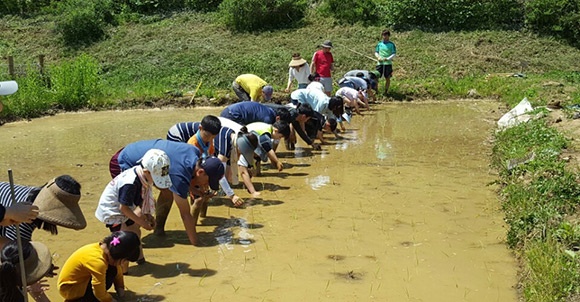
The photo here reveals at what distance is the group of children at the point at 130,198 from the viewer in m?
4.22

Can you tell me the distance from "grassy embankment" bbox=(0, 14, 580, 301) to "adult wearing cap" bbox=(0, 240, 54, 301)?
514 centimetres

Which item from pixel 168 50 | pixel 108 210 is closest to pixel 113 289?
pixel 108 210

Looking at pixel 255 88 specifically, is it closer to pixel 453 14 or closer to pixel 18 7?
pixel 453 14

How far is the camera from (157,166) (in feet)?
17.2

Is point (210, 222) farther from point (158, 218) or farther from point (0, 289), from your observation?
point (0, 289)

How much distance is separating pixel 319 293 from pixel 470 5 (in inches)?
767

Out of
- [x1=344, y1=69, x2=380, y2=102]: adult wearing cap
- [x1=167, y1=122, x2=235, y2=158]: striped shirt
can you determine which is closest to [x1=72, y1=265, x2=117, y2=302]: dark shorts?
[x1=167, y1=122, x2=235, y2=158]: striped shirt

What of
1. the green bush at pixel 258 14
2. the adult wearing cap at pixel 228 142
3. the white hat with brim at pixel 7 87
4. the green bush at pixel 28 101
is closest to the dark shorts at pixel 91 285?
the white hat with brim at pixel 7 87

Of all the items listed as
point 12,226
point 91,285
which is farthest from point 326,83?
point 12,226

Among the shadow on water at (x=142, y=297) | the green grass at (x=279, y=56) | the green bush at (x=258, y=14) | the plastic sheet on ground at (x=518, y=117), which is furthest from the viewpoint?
the green bush at (x=258, y=14)

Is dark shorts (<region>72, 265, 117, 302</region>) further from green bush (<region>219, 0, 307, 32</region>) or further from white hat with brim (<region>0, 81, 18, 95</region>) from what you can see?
green bush (<region>219, 0, 307, 32</region>)

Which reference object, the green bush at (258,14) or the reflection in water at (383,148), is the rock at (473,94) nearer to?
the reflection in water at (383,148)

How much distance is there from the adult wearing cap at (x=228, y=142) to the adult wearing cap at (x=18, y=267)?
284 cm

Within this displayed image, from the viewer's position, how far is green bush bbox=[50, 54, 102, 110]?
14.8 meters
